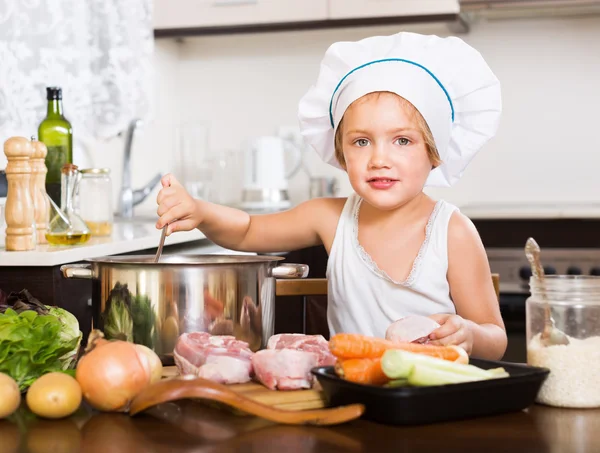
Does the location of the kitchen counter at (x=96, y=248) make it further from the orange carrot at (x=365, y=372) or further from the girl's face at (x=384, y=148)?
the orange carrot at (x=365, y=372)

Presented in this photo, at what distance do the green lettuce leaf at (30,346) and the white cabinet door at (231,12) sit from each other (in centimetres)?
234

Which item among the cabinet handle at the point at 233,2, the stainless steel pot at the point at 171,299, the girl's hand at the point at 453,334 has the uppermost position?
the cabinet handle at the point at 233,2

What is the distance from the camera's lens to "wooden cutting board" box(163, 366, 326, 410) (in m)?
0.83

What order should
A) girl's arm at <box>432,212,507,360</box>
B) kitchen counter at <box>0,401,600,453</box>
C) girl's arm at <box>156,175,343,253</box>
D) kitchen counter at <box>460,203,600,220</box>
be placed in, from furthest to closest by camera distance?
kitchen counter at <box>460,203,600,220</box>
girl's arm at <box>156,175,343,253</box>
girl's arm at <box>432,212,507,360</box>
kitchen counter at <box>0,401,600,453</box>

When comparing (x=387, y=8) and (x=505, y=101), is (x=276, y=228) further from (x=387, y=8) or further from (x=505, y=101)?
(x=505, y=101)

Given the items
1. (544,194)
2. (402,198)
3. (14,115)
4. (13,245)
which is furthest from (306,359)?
(544,194)

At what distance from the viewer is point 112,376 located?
2.68 feet

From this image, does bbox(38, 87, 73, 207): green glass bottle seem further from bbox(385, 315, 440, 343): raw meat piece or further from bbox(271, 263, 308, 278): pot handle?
bbox(385, 315, 440, 343): raw meat piece

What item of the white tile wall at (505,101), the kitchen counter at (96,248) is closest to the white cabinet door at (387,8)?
the white tile wall at (505,101)

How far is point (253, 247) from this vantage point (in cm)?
162

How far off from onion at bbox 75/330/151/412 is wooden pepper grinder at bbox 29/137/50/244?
3.38ft

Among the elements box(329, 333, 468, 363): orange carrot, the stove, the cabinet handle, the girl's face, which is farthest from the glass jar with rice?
the cabinet handle

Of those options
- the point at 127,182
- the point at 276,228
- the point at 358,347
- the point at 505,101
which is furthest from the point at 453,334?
the point at 505,101

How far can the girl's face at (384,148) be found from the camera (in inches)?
50.9
